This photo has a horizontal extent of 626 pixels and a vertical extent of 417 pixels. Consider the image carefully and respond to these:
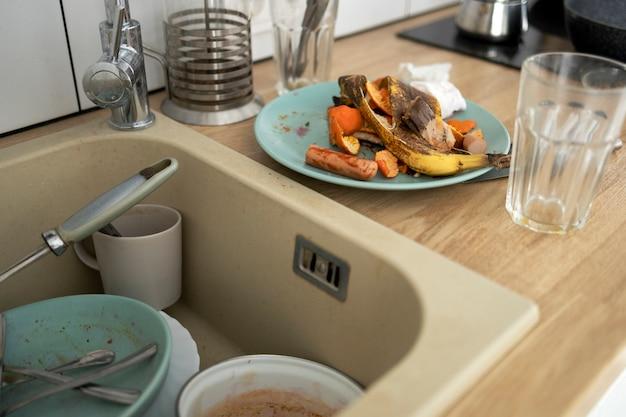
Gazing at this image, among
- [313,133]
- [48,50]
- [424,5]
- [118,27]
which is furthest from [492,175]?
[424,5]

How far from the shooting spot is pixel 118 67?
0.70 m

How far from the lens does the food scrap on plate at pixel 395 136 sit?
0.69 metres

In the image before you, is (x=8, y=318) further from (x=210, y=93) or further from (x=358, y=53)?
(x=358, y=53)

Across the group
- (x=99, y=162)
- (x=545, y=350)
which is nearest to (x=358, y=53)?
(x=99, y=162)

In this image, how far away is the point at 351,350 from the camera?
65cm

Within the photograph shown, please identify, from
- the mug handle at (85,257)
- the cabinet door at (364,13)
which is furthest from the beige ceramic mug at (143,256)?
the cabinet door at (364,13)

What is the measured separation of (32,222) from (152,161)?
15 centimetres

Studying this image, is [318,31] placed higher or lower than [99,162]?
higher

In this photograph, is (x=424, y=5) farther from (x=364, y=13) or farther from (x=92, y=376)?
(x=92, y=376)

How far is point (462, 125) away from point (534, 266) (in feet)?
0.80

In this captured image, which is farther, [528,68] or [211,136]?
[211,136]

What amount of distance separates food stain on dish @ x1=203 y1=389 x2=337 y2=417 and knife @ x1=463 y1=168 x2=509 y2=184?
297 mm

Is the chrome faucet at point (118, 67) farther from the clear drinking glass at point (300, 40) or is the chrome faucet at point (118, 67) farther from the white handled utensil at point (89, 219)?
the clear drinking glass at point (300, 40)

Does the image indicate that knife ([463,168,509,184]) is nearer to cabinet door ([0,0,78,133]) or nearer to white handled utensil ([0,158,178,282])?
white handled utensil ([0,158,178,282])
